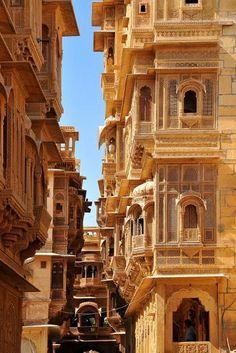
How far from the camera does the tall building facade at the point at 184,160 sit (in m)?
30.1

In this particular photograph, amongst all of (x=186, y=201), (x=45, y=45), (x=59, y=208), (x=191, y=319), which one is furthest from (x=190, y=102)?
(x=59, y=208)

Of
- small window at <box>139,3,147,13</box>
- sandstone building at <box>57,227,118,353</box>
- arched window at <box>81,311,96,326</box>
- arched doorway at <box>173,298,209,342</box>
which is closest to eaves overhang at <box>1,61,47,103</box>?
small window at <box>139,3,147,13</box>

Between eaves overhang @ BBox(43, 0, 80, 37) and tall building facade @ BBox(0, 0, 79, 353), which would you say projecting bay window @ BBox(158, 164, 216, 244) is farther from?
tall building facade @ BBox(0, 0, 79, 353)

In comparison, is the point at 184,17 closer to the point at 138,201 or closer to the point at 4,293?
the point at 138,201

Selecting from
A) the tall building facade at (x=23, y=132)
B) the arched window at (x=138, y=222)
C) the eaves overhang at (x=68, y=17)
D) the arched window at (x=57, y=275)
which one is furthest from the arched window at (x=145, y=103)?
the arched window at (x=57, y=275)

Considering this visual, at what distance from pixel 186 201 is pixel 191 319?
569 cm

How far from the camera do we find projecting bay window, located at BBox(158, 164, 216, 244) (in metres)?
30.5

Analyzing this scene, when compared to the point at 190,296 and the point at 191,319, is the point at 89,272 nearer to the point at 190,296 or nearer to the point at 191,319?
the point at 191,319

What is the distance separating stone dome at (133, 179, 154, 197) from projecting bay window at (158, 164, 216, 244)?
4.64ft

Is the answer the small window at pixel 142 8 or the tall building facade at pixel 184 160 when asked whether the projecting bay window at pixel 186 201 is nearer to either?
the tall building facade at pixel 184 160

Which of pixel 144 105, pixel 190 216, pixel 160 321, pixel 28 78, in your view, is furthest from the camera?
pixel 144 105

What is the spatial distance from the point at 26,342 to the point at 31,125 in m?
24.7

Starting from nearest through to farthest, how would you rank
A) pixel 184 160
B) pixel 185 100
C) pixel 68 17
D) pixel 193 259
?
pixel 68 17 → pixel 193 259 → pixel 184 160 → pixel 185 100

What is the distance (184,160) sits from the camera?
3047 cm
